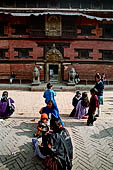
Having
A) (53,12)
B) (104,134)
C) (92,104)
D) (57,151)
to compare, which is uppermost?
(53,12)

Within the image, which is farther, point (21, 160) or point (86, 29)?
point (86, 29)

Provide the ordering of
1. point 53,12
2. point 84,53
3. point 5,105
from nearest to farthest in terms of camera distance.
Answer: point 5,105, point 53,12, point 84,53

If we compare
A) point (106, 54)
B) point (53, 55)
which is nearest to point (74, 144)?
point (53, 55)

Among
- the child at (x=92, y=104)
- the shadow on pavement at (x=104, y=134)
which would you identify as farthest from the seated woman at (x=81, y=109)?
the shadow on pavement at (x=104, y=134)

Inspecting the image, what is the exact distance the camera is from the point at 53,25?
17.2 metres

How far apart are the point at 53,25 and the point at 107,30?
253 inches

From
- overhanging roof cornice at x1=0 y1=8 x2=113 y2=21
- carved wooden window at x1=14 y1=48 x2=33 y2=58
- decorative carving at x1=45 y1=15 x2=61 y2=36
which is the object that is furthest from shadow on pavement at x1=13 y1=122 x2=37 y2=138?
decorative carving at x1=45 y1=15 x2=61 y2=36

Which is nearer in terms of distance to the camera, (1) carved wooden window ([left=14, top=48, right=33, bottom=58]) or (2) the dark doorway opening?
(1) carved wooden window ([left=14, top=48, right=33, bottom=58])

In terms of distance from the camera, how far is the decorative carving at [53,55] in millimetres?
17641

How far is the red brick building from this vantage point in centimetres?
1719

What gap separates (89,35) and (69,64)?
411 centimetres

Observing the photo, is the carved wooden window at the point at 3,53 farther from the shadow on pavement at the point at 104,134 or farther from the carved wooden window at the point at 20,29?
the shadow on pavement at the point at 104,134

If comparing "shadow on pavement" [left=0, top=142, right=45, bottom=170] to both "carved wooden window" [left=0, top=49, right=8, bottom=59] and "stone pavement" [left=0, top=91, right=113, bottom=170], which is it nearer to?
"stone pavement" [left=0, top=91, right=113, bottom=170]

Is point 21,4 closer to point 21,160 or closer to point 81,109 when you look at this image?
point 81,109
